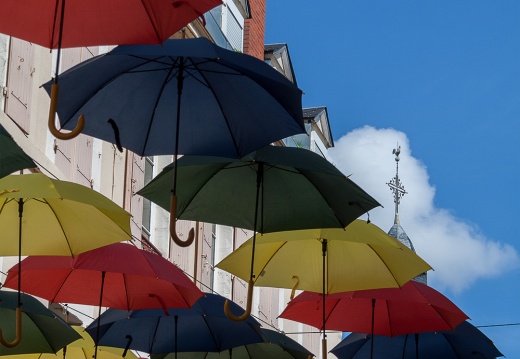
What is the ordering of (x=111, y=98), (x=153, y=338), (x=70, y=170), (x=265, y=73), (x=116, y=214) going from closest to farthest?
1. (x=265, y=73)
2. (x=111, y=98)
3. (x=116, y=214)
4. (x=153, y=338)
5. (x=70, y=170)

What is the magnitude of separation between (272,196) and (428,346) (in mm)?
4438

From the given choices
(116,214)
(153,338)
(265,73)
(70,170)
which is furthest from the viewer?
(70,170)

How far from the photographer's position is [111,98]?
28.7 ft

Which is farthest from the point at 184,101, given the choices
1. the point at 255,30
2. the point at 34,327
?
the point at 255,30

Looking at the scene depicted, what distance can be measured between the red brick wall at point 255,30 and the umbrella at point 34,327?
58.9ft

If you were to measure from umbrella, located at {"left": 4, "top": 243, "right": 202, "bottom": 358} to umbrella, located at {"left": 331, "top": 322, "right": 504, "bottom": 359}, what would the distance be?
3070mm

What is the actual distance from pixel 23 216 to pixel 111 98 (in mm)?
1850

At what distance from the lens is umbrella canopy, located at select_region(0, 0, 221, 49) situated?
265 inches

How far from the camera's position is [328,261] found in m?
11.7

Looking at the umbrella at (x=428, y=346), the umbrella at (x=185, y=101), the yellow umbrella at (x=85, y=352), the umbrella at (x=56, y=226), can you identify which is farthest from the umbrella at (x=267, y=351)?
the umbrella at (x=185, y=101)

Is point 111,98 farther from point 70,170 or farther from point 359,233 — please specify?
point 70,170

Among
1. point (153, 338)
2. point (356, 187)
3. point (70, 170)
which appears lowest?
point (153, 338)

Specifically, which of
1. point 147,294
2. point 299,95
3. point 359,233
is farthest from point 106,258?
point 299,95

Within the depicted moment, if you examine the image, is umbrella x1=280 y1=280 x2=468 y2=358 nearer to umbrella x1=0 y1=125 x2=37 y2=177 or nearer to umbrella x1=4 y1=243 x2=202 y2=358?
umbrella x1=4 y1=243 x2=202 y2=358
